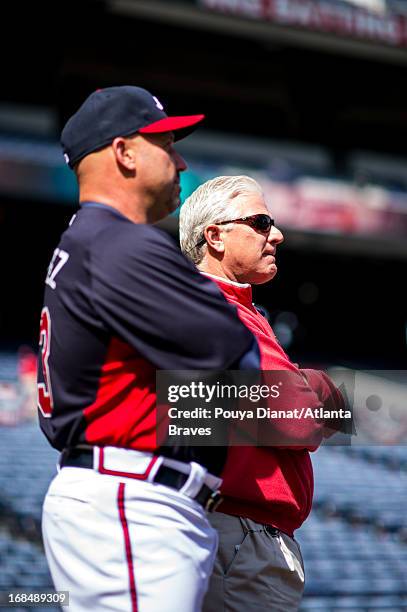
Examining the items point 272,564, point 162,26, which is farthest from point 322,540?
point 162,26

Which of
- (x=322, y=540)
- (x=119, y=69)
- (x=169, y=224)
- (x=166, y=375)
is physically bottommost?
(x=322, y=540)

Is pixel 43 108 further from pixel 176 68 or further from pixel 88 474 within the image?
pixel 88 474

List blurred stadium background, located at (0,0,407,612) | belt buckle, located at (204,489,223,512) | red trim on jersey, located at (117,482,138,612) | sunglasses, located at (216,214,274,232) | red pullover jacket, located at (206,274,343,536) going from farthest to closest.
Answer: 1. blurred stadium background, located at (0,0,407,612)
2. sunglasses, located at (216,214,274,232)
3. red pullover jacket, located at (206,274,343,536)
4. belt buckle, located at (204,489,223,512)
5. red trim on jersey, located at (117,482,138,612)

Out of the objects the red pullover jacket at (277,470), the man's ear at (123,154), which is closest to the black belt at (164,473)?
the red pullover jacket at (277,470)

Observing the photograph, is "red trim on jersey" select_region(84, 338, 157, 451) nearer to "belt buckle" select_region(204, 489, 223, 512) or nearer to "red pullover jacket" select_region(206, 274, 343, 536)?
"belt buckle" select_region(204, 489, 223, 512)

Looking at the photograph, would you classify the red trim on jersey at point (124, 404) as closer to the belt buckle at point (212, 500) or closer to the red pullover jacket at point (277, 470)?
the belt buckle at point (212, 500)

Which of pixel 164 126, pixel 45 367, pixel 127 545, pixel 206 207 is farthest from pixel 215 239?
pixel 127 545

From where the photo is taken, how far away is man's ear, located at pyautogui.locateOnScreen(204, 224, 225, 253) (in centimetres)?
185

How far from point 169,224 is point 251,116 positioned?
10.3ft

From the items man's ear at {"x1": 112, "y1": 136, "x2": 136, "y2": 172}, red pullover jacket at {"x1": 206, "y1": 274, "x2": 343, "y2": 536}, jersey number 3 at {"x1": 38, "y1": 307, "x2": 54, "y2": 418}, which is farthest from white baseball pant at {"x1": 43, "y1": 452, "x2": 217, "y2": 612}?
man's ear at {"x1": 112, "y1": 136, "x2": 136, "y2": 172}

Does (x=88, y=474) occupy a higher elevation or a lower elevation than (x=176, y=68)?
lower

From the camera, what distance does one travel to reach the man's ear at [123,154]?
1.44 metres

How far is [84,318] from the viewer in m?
1.36

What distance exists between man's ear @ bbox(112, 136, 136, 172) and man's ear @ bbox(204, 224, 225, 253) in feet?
1.44
